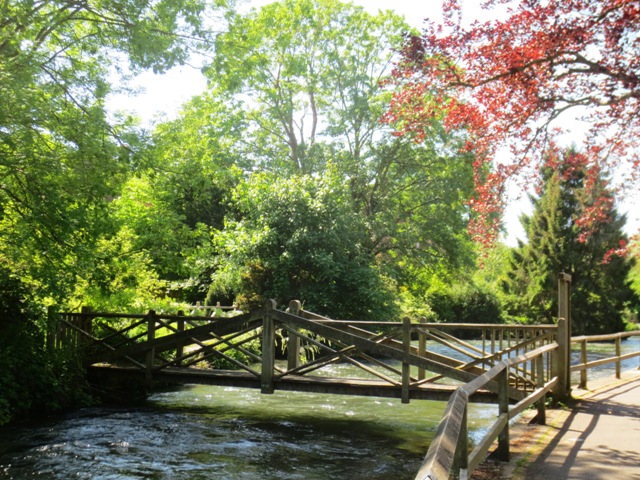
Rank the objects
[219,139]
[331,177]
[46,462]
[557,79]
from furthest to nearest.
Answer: [219,139] → [331,177] → [557,79] → [46,462]

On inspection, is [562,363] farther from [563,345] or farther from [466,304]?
[466,304]

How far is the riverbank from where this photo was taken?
648 cm

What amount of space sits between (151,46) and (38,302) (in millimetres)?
5006

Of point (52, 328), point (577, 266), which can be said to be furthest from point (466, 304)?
point (52, 328)

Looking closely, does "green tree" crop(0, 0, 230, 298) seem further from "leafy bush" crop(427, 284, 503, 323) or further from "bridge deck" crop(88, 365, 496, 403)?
"leafy bush" crop(427, 284, 503, 323)

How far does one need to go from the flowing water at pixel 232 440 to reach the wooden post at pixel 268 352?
0.72m

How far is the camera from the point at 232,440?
10.6 m

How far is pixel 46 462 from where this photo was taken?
8875 mm

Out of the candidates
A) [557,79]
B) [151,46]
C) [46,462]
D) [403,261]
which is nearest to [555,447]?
[557,79]

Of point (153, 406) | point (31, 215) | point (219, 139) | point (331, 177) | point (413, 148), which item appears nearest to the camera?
point (31, 215)

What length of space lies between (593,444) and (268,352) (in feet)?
18.3

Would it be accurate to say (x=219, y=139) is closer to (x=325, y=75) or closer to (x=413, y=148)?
(x=325, y=75)

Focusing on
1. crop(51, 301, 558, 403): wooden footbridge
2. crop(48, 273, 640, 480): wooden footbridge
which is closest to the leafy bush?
crop(48, 273, 640, 480): wooden footbridge

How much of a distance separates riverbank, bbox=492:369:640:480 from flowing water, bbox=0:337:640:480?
153 cm
